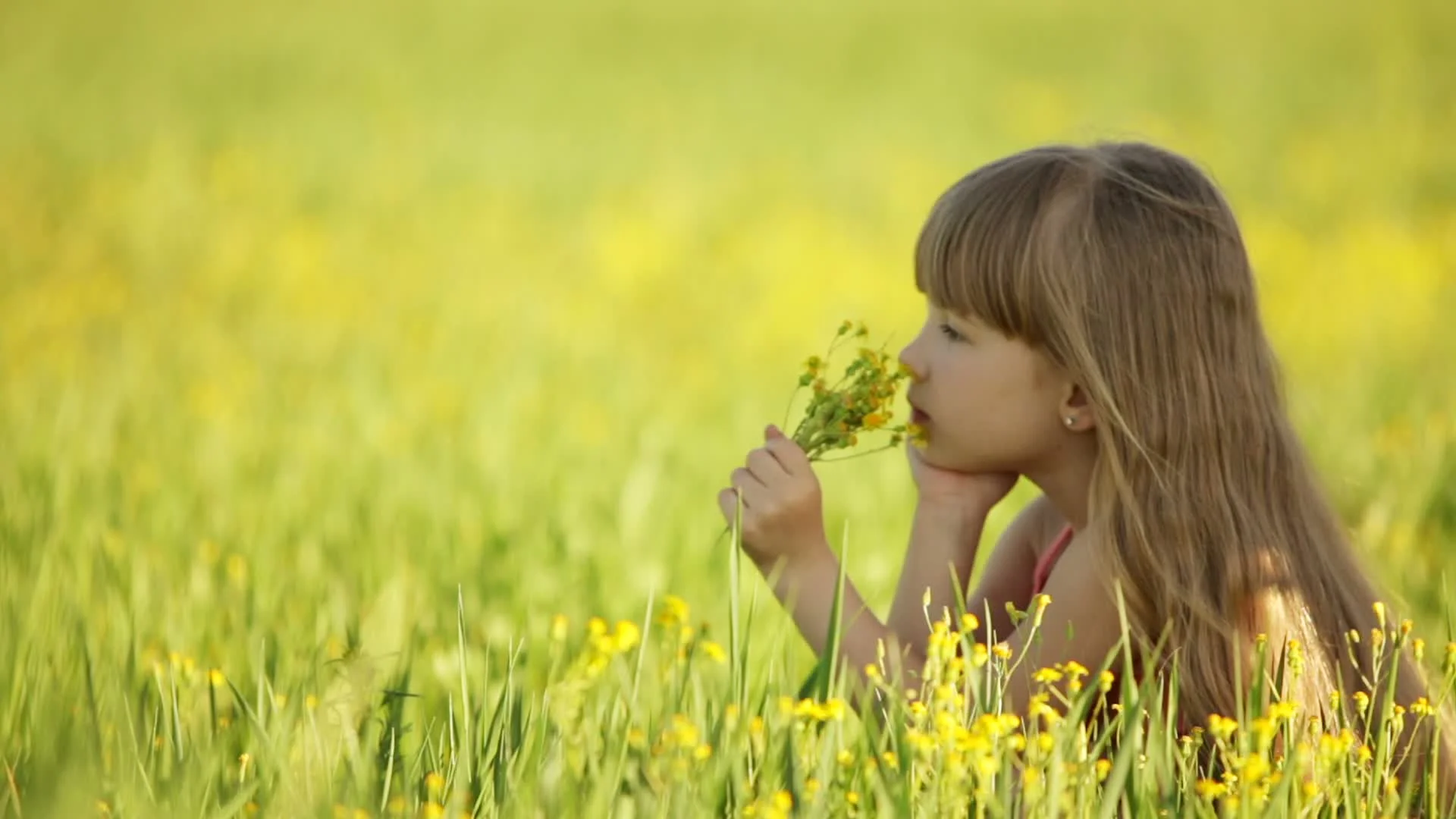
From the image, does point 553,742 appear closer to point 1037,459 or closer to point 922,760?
point 922,760

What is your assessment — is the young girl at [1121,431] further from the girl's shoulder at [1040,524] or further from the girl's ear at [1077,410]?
the girl's shoulder at [1040,524]

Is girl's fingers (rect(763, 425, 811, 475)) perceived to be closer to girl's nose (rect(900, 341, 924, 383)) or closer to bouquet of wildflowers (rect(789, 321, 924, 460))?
bouquet of wildflowers (rect(789, 321, 924, 460))

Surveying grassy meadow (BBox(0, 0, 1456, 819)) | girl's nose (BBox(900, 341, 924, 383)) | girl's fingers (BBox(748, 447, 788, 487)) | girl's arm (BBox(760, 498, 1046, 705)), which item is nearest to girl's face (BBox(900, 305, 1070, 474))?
girl's nose (BBox(900, 341, 924, 383))

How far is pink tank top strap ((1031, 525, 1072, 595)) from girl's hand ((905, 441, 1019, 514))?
137 millimetres

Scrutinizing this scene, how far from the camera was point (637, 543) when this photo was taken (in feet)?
13.5

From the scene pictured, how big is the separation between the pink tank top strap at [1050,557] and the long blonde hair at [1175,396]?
25 centimetres

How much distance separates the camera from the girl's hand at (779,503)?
2.47 meters

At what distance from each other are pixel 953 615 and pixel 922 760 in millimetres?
986

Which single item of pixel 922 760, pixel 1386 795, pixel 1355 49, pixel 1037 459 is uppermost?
pixel 1355 49

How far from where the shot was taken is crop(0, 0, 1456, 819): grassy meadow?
199cm

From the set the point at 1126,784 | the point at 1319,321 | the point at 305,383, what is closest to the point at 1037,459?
the point at 1126,784

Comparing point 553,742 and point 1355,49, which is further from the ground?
point 1355,49

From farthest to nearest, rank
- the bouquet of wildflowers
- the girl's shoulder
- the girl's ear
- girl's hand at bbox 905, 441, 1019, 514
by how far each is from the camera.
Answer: the girl's shoulder < girl's hand at bbox 905, 441, 1019, 514 < the girl's ear < the bouquet of wildflowers

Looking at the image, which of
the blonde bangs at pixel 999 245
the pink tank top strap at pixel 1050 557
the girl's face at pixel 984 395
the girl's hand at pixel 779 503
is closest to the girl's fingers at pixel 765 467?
the girl's hand at pixel 779 503
